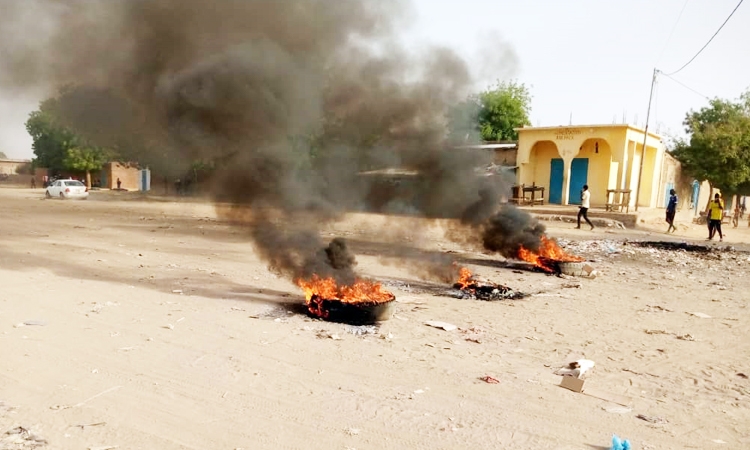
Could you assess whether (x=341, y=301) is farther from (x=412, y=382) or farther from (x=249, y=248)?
(x=249, y=248)

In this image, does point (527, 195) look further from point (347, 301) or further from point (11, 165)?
point (11, 165)

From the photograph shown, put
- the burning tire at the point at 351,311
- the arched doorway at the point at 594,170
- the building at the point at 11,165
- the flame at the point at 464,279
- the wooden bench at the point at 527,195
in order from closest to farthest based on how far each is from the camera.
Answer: the burning tire at the point at 351,311 → the flame at the point at 464,279 → the arched doorway at the point at 594,170 → the wooden bench at the point at 527,195 → the building at the point at 11,165

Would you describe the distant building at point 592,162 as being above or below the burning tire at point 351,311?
above

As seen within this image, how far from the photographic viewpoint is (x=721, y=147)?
24.3 meters

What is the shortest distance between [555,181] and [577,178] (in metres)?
1.00

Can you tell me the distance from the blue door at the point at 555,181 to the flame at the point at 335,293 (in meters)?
20.2

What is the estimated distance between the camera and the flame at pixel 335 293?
662 centimetres

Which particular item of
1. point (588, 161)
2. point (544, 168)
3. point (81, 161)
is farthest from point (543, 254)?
point (81, 161)

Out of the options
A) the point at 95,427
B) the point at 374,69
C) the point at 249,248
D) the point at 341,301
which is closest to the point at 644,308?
the point at 341,301

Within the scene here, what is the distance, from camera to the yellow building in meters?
23.0

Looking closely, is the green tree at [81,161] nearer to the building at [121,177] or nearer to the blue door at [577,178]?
the building at [121,177]

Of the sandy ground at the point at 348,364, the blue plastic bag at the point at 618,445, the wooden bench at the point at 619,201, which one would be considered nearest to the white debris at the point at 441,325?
the sandy ground at the point at 348,364

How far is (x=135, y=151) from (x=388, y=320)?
6636 millimetres

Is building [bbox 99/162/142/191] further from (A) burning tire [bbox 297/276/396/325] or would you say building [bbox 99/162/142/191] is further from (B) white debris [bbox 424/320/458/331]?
(B) white debris [bbox 424/320/458/331]
